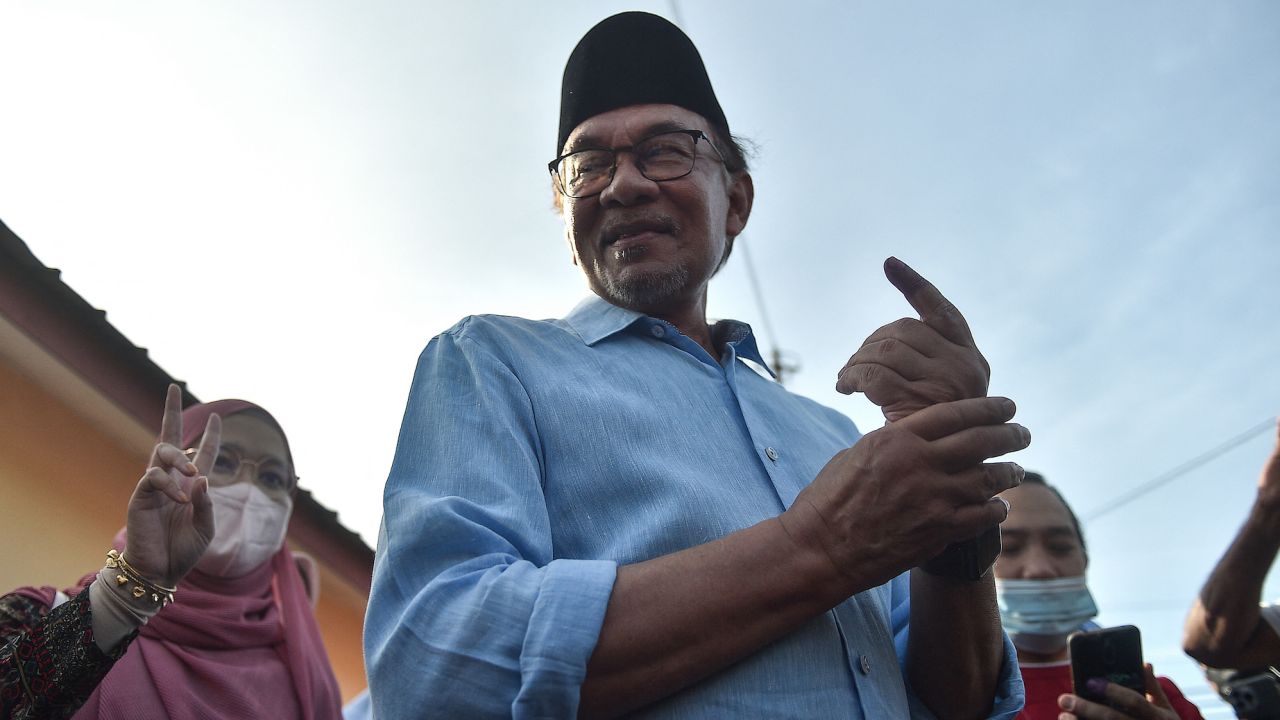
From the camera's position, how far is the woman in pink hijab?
210 centimetres

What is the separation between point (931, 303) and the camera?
1.30 metres

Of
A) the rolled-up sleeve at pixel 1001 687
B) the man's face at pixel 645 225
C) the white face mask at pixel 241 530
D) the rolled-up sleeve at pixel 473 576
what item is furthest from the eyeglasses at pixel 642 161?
the white face mask at pixel 241 530

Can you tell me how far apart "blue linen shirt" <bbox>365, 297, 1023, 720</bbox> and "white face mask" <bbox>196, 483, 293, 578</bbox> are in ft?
6.89

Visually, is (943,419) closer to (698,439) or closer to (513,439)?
(698,439)

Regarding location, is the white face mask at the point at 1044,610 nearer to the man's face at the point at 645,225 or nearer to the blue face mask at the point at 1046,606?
the blue face mask at the point at 1046,606

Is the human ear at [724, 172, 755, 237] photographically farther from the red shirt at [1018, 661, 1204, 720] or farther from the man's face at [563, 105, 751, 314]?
the red shirt at [1018, 661, 1204, 720]

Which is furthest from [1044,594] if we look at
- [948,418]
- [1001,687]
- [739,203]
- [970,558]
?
[948,418]

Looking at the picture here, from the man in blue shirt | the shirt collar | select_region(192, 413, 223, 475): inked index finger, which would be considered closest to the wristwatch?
the man in blue shirt

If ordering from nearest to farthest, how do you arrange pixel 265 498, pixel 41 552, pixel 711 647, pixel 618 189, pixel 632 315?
1. pixel 711 647
2. pixel 632 315
3. pixel 618 189
4. pixel 265 498
5. pixel 41 552

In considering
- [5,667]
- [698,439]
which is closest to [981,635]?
[698,439]

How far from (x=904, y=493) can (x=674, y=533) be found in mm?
348

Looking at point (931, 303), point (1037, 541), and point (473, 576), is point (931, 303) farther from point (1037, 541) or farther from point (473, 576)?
point (1037, 541)

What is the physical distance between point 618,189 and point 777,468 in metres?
0.78

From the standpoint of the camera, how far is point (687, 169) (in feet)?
6.53
